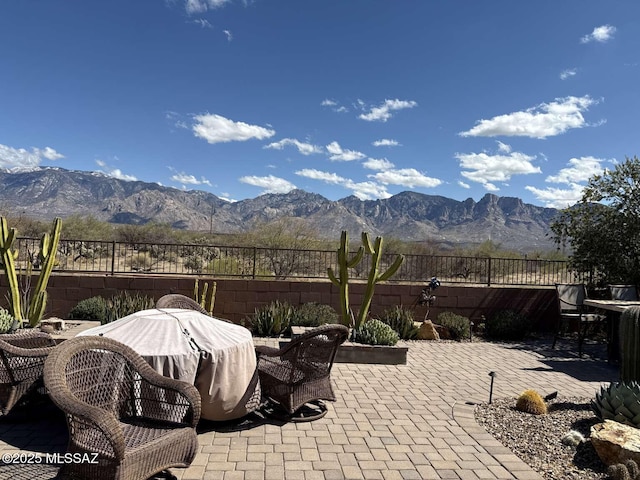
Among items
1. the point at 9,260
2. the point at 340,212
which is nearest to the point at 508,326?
the point at 9,260

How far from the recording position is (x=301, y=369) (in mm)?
4797

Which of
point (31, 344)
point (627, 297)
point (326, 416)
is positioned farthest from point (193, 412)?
point (627, 297)

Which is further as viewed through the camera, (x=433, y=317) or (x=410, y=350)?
(x=433, y=317)

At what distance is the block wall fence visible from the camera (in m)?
9.79

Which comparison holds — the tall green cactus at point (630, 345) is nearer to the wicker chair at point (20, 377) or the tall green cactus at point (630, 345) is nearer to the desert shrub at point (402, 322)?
the desert shrub at point (402, 322)

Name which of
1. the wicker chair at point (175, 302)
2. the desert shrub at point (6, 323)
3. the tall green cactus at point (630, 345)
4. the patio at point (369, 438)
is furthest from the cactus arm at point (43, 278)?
the tall green cactus at point (630, 345)

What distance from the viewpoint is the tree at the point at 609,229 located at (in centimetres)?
1026

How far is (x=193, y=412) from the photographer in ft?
11.8

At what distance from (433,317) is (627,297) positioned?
12.3 ft

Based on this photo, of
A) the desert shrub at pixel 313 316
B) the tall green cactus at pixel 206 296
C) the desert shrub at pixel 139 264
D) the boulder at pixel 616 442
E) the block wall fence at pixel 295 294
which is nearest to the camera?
the boulder at pixel 616 442

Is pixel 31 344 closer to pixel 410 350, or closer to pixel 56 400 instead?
pixel 56 400

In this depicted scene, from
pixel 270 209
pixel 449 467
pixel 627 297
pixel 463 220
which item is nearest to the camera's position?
pixel 449 467

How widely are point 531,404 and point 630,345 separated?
144cm

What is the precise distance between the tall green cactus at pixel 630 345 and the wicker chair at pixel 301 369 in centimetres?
342
